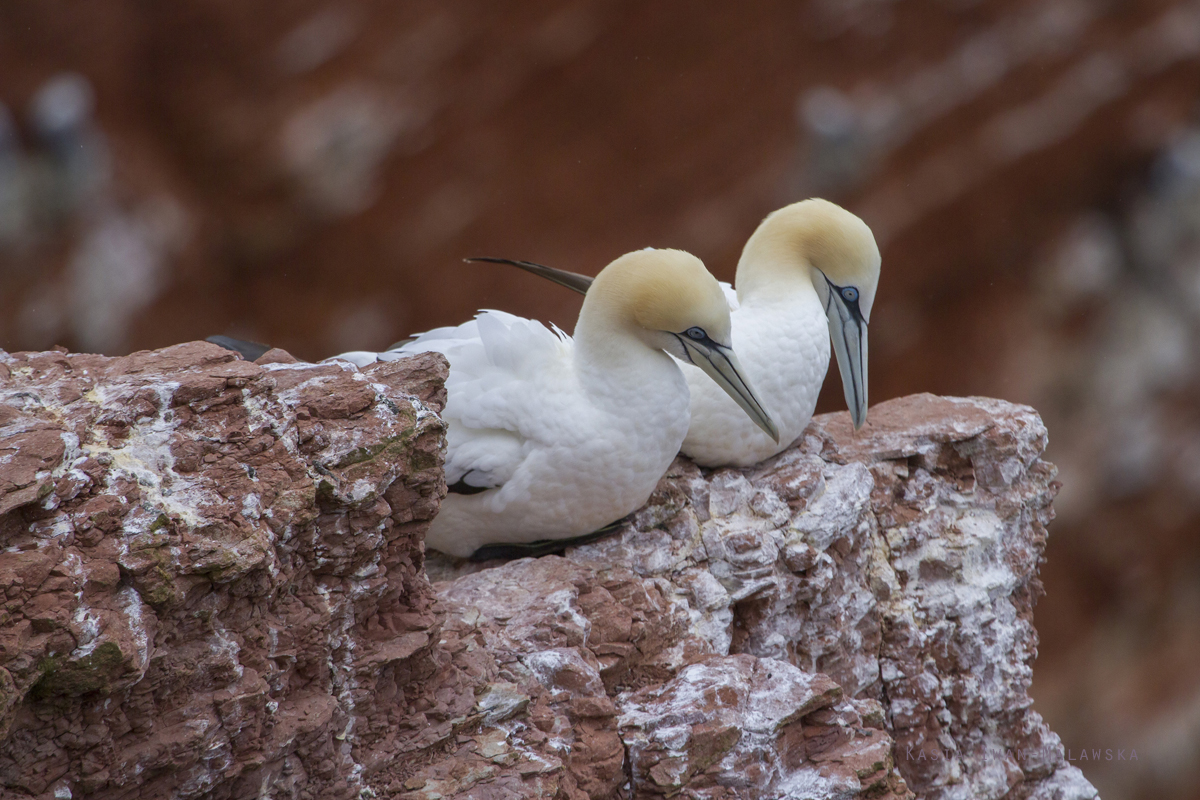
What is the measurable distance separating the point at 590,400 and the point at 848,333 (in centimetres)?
121

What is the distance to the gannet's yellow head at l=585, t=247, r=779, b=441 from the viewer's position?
3350mm

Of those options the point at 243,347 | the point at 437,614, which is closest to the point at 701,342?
the point at 437,614

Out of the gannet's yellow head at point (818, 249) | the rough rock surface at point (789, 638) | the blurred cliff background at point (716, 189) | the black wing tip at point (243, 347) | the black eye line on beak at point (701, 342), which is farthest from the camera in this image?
the blurred cliff background at point (716, 189)

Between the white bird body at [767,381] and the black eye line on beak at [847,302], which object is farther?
the black eye line on beak at [847,302]

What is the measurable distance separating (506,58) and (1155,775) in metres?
10.1

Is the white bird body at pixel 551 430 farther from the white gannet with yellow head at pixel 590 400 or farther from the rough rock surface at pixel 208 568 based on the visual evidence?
the rough rock surface at pixel 208 568

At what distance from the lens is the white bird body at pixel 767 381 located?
3814 mm

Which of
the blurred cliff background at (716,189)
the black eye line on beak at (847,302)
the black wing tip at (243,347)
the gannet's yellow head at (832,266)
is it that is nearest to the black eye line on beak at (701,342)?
the gannet's yellow head at (832,266)

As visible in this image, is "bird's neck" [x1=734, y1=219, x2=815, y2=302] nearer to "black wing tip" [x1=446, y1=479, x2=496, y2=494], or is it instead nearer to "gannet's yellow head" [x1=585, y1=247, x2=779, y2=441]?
"gannet's yellow head" [x1=585, y1=247, x2=779, y2=441]

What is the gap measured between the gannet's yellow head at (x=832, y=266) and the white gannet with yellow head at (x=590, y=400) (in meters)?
0.70

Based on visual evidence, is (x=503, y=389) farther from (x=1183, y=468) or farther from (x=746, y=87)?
(x=1183, y=468)

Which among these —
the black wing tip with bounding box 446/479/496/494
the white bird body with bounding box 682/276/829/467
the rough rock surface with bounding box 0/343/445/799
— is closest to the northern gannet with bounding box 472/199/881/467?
the white bird body with bounding box 682/276/829/467

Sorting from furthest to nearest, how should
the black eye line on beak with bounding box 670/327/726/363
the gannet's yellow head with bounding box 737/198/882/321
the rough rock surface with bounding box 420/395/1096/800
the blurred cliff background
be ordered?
1. the blurred cliff background
2. the gannet's yellow head with bounding box 737/198/882/321
3. the black eye line on beak with bounding box 670/327/726/363
4. the rough rock surface with bounding box 420/395/1096/800

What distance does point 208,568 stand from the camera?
2104mm
